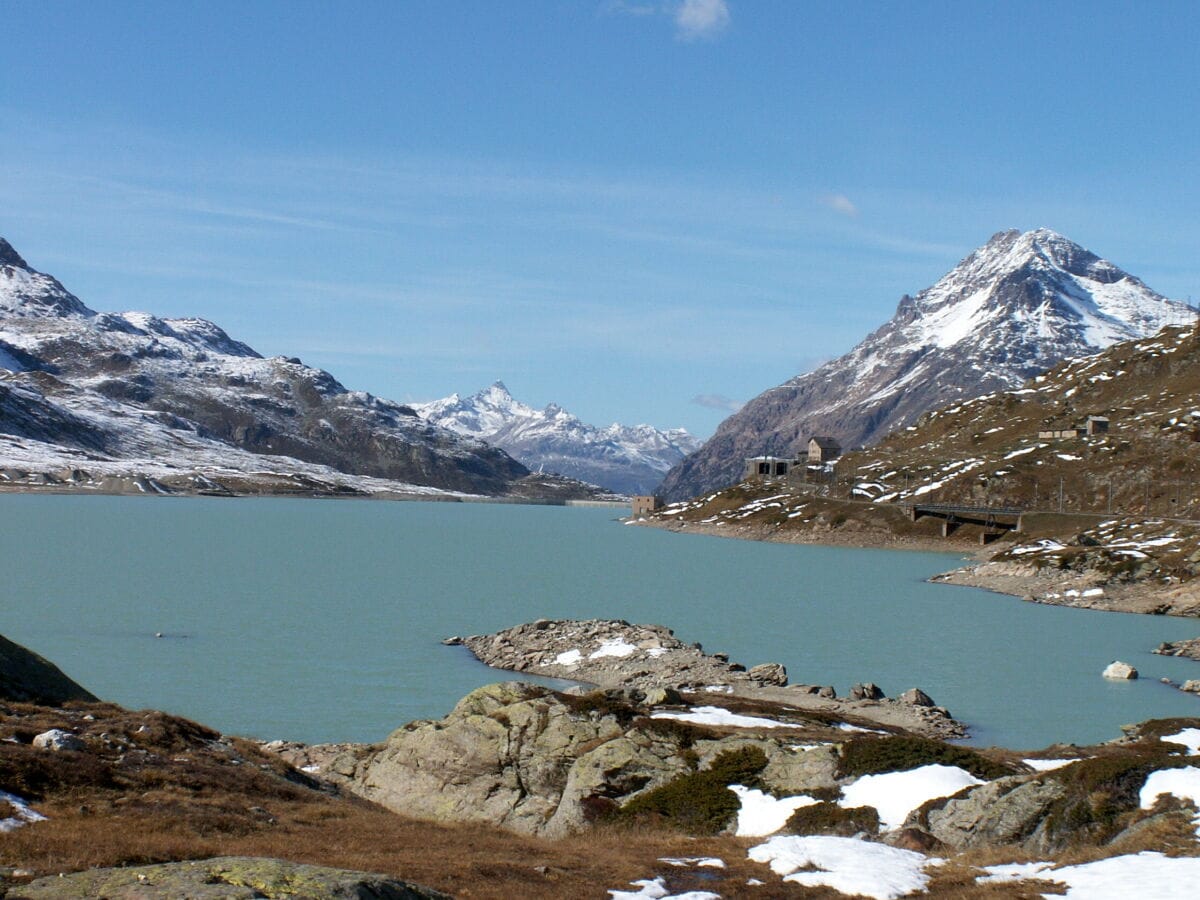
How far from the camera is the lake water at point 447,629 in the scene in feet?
194

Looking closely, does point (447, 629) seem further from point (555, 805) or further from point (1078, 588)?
point (1078, 588)

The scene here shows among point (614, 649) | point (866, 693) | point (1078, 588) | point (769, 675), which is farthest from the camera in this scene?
point (1078, 588)

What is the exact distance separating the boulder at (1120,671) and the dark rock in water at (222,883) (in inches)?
2529

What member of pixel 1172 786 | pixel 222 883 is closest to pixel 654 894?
pixel 222 883

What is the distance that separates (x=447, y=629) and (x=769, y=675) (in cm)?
2986

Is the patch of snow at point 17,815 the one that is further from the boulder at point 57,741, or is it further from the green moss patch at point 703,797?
the green moss patch at point 703,797

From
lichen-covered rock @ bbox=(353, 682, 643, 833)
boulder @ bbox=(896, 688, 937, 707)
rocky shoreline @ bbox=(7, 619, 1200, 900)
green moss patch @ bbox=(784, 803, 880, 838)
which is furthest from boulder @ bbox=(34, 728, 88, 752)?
boulder @ bbox=(896, 688, 937, 707)

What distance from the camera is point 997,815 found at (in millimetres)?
29234

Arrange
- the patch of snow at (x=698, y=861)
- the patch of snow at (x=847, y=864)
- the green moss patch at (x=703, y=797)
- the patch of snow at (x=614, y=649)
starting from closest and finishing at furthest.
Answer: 1. the patch of snow at (x=847, y=864)
2. the patch of snow at (x=698, y=861)
3. the green moss patch at (x=703, y=797)
4. the patch of snow at (x=614, y=649)

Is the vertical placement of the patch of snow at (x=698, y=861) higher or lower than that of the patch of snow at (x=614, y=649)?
higher

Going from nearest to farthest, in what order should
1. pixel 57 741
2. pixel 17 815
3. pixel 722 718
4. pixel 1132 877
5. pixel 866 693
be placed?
pixel 1132 877
pixel 17 815
pixel 57 741
pixel 722 718
pixel 866 693

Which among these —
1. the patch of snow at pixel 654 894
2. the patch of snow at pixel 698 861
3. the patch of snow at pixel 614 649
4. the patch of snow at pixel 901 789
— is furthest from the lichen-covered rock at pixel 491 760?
the patch of snow at pixel 614 649

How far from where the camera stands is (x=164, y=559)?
Result: 137500 mm

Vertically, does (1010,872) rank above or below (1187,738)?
below
